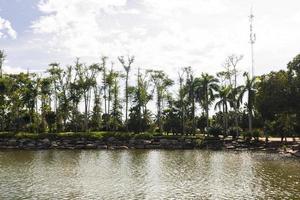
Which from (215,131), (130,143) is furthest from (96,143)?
(215,131)

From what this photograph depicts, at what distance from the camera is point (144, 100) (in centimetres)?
8225

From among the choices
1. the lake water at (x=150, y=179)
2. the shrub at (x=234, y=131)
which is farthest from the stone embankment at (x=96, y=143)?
the lake water at (x=150, y=179)

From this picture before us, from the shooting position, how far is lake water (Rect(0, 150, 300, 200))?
25.4m

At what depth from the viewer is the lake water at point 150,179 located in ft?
83.3

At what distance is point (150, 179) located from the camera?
3134 cm

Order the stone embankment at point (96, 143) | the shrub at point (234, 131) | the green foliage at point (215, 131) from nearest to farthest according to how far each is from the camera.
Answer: the stone embankment at point (96, 143) < the green foliage at point (215, 131) < the shrub at point (234, 131)

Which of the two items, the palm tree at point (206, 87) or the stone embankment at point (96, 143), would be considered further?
the palm tree at point (206, 87)

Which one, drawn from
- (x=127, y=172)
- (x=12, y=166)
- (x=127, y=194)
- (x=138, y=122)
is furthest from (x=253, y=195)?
(x=138, y=122)

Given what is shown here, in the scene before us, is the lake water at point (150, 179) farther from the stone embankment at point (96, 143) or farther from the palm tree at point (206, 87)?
the palm tree at point (206, 87)

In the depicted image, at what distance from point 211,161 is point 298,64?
20217 mm

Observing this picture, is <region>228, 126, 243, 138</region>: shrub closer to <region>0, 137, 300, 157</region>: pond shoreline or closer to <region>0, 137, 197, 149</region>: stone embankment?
<region>0, 137, 300, 157</region>: pond shoreline

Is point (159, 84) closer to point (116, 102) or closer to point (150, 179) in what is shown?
point (116, 102)

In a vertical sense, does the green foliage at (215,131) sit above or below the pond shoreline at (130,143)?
above

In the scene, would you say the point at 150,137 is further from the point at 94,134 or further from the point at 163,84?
the point at 163,84
